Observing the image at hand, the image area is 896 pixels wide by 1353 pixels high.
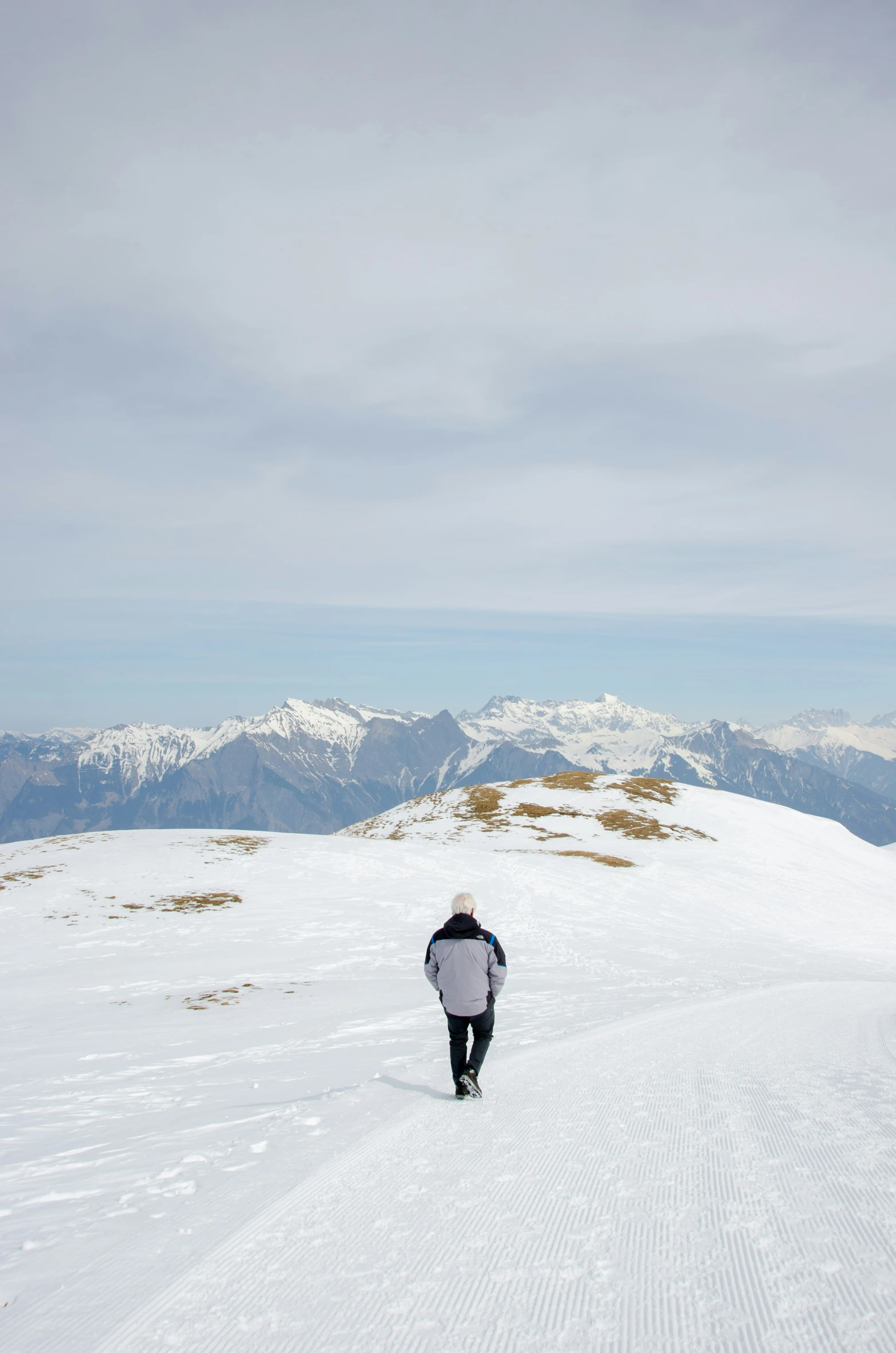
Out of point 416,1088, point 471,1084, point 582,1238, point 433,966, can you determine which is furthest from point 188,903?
point 582,1238

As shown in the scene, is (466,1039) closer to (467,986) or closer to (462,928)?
(467,986)

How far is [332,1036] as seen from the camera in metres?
13.3

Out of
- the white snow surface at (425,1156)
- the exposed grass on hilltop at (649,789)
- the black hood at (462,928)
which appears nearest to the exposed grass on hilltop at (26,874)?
the white snow surface at (425,1156)

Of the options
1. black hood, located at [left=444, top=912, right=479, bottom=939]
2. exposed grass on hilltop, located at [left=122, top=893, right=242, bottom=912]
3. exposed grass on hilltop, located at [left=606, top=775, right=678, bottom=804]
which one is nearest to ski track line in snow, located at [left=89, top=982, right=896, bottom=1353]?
black hood, located at [left=444, top=912, right=479, bottom=939]

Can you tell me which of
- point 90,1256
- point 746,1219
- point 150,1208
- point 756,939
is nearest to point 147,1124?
point 150,1208

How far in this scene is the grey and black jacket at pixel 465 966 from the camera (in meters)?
9.19

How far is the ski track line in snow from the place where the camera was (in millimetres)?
4176

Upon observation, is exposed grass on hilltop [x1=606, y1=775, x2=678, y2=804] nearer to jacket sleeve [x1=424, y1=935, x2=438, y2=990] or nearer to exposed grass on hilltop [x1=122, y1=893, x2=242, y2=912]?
exposed grass on hilltop [x1=122, y1=893, x2=242, y2=912]

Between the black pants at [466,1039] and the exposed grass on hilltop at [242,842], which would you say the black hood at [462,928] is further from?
the exposed grass on hilltop at [242,842]

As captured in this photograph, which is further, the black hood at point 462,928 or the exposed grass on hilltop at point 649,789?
the exposed grass on hilltop at point 649,789

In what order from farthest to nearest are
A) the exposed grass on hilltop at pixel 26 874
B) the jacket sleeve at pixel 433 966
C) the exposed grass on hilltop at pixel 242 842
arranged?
the exposed grass on hilltop at pixel 242 842 → the exposed grass on hilltop at pixel 26 874 → the jacket sleeve at pixel 433 966

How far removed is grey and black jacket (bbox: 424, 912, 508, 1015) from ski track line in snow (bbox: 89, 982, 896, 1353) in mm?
1263

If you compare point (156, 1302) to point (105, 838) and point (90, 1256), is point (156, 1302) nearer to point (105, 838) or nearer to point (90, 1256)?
point (90, 1256)

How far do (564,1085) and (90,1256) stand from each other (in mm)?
6003
